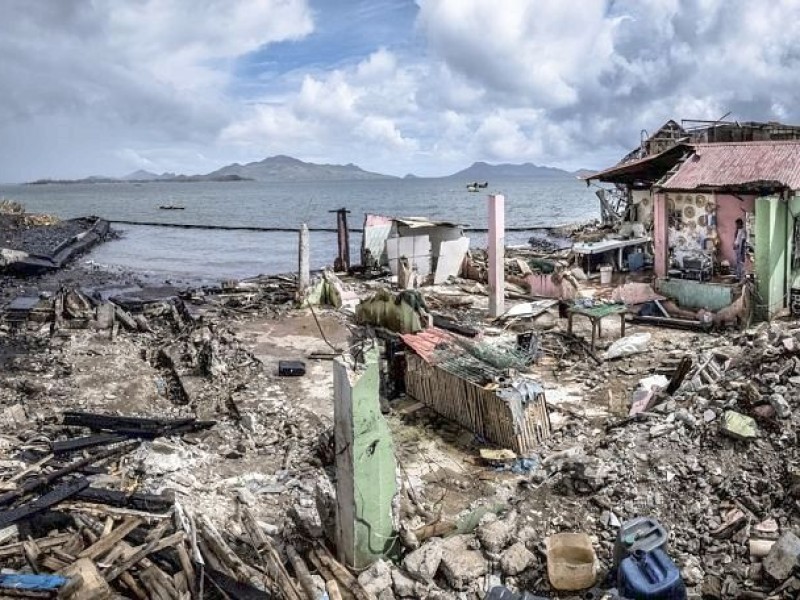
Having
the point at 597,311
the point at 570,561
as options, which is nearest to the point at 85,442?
the point at 570,561

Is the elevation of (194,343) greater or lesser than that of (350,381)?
lesser

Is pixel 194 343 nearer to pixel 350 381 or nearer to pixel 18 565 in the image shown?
pixel 18 565

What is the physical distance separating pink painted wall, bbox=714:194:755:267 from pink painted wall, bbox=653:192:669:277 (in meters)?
1.53

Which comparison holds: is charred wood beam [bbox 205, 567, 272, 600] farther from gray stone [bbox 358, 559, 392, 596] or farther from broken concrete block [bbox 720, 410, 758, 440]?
broken concrete block [bbox 720, 410, 758, 440]

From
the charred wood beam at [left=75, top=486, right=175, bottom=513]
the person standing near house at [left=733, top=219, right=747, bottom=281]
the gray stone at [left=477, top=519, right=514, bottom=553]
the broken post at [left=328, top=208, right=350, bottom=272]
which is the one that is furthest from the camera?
the broken post at [left=328, top=208, right=350, bottom=272]

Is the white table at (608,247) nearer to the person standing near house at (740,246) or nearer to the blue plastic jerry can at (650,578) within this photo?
the person standing near house at (740,246)

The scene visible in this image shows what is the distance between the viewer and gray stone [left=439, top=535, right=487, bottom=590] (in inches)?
297

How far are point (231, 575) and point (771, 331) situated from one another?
10.4 m

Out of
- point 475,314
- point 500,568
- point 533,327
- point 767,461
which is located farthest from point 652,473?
point 475,314

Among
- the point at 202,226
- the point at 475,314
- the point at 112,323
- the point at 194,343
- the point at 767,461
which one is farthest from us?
the point at 202,226

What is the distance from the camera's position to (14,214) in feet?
192

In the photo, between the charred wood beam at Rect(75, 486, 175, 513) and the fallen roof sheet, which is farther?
the fallen roof sheet

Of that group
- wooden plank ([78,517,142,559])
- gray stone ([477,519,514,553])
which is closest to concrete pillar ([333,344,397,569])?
gray stone ([477,519,514,553])

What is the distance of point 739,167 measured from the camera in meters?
19.9
